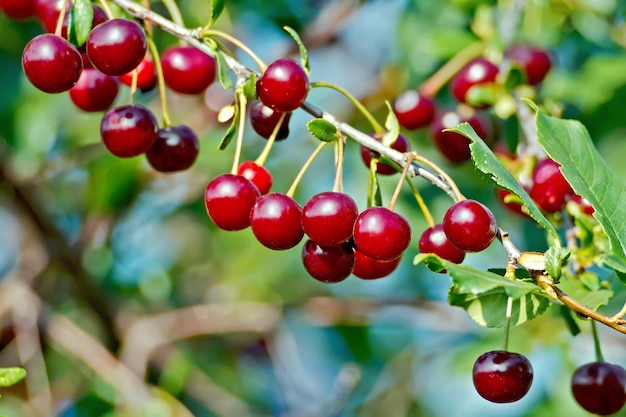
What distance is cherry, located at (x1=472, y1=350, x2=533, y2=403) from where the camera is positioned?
101 cm

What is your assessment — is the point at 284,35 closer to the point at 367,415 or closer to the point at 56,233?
the point at 56,233

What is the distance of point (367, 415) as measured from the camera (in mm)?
2777

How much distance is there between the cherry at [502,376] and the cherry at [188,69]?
2.13 feet

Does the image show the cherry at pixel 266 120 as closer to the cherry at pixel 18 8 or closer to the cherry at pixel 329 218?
the cherry at pixel 329 218

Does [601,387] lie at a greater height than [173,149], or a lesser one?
lesser

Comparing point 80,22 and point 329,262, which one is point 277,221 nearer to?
point 329,262

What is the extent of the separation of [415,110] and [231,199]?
2.74ft

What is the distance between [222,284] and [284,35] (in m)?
0.88

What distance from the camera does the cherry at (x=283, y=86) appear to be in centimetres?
108

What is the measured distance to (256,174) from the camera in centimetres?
123

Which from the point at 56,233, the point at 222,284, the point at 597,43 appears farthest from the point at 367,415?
the point at 597,43

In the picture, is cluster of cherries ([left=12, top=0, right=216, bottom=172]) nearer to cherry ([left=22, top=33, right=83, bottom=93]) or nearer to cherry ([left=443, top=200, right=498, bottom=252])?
cherry ([left=22, top=33, right=83, bottom=93])

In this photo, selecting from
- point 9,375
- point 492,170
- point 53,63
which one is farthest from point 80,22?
A: point 492,170

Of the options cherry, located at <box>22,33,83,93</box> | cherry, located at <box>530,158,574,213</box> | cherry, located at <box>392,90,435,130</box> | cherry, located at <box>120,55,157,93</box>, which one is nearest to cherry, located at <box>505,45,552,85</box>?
cherry, located at <box>392,90,435,130</box>
